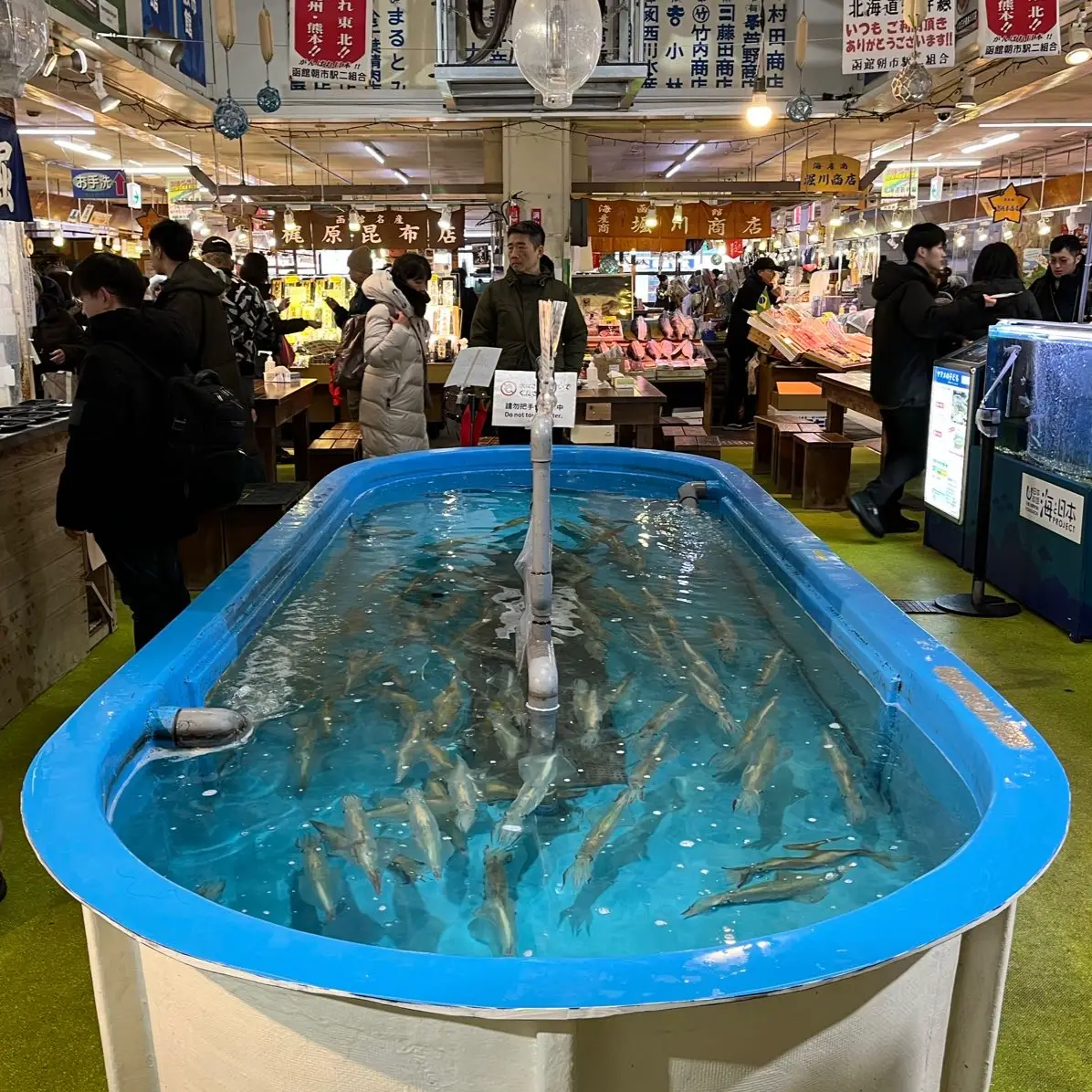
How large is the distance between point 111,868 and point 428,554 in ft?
9.00

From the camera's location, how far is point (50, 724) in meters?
3.89

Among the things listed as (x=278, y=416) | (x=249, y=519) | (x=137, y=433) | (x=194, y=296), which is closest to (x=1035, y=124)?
(x=278, y=416)

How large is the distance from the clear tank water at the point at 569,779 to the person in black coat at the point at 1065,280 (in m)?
5.30

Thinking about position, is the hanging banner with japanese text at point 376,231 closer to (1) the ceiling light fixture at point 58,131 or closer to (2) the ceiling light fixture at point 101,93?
(2) the ceiling light fixture at point 101,93

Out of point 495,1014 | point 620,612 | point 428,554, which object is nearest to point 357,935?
point 495,1014

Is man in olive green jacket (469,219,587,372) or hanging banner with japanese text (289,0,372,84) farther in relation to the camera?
hanging banner with japanese text (289,0,372,84)

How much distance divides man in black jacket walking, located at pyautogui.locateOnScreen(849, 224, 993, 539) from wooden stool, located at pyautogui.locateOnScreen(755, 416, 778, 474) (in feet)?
6.60

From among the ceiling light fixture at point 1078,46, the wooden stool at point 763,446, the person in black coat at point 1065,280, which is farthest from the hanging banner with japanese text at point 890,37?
the wooden stool at point 763,446

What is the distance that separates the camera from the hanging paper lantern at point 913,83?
23.6ft

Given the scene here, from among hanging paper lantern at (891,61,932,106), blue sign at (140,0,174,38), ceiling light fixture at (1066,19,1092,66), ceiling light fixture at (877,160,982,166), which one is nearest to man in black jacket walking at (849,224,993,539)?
hanging paper lantern at (891,61,932,106)

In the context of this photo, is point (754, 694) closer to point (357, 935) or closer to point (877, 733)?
point (877, 733)

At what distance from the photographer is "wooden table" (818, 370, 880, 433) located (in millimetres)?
7555

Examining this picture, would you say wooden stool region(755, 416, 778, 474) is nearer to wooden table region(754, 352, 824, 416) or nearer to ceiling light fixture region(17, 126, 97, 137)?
wooden table region(754, 352, 824, 416)

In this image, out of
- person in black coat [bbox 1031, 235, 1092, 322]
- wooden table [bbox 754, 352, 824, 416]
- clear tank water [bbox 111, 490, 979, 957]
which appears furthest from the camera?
wooden table [bbox 754, 352, 824, 416]
